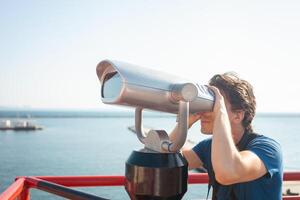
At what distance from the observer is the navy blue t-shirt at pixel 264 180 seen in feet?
5.21

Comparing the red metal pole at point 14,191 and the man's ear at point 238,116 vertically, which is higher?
the man's ear at point 238,116

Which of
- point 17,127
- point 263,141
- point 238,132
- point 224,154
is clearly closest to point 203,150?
point 238,132

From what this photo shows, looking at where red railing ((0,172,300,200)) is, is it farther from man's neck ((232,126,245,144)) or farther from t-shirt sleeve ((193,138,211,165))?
man's neck ((232,126,245,144))

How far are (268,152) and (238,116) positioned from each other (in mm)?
213

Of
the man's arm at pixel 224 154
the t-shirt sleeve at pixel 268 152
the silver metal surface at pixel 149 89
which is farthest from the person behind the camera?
the t-shirt sleeve at pixel 268 152

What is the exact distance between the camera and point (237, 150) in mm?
1467

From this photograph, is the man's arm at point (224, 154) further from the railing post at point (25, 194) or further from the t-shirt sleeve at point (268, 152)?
the railing post at point (25, 194)

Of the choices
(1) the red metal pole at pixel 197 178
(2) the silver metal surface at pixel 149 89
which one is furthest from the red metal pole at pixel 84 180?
(2) the silver metal surface at pixel 149 89

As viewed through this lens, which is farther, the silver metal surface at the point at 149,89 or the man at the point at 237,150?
the man at the point at 237,150

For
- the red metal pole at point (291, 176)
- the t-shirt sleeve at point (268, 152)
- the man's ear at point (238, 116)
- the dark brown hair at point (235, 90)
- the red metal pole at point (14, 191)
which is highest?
the dark brown hair at point (235, 90)

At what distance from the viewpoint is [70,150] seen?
48625 millimetres

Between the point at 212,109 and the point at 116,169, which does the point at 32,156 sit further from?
the point at 212,109

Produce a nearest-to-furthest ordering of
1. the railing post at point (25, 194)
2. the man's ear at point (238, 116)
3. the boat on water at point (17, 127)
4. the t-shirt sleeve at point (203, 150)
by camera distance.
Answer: the man's ear at point (238, 116) → the t-shirt sleeve at point (203, 150) → the railing post at point (25, 194) → the boat on water at point (17, 127)

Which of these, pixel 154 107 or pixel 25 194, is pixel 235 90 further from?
pixel 25 194
